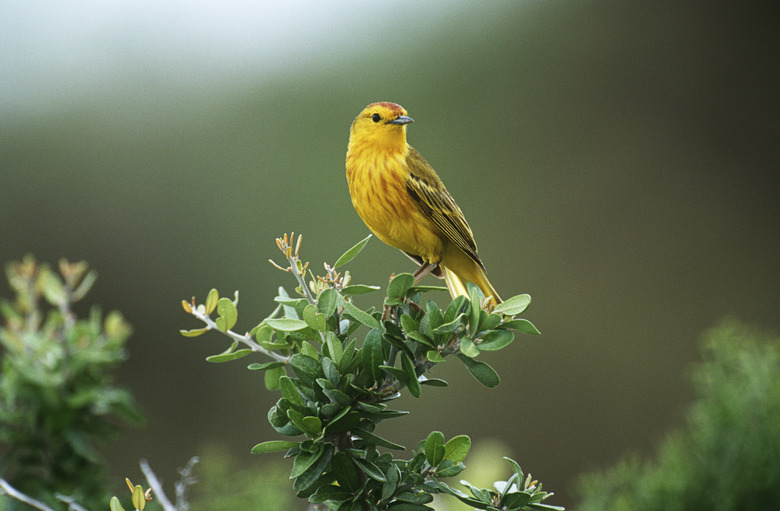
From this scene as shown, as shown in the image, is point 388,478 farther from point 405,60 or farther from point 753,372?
point 405,60

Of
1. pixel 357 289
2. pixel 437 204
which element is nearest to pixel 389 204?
pixel 437 204

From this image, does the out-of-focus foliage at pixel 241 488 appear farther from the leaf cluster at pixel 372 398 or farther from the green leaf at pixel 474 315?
the green leaf at pixel 474 315

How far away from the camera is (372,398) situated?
1201mm

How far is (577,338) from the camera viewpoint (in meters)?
5.74

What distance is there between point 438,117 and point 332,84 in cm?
103

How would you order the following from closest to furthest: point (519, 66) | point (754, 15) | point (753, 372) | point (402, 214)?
point (753, 372)
point (402, 214)
point (754, 15)
point (519, 66)

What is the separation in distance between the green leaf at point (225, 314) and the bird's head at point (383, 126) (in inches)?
33.8

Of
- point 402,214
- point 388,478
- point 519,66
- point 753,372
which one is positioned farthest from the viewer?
point 519,66

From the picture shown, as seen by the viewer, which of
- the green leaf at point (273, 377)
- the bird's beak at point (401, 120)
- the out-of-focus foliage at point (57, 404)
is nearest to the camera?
the green leaf at point (273, 377)

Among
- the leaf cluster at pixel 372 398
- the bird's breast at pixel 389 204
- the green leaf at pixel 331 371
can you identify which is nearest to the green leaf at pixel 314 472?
the leaf cluster at pixel 372 398

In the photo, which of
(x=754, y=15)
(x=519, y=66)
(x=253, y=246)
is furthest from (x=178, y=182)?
(x=754, y=15)

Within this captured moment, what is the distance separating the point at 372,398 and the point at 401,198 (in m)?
0.85

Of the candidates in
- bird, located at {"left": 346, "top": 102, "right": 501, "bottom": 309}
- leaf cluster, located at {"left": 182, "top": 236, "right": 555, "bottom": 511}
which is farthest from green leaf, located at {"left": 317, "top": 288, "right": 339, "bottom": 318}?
bird, located at {"left": 346, "top": 102, "right": 501, "bottom": 309}

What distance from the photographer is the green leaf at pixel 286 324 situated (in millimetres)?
1174
